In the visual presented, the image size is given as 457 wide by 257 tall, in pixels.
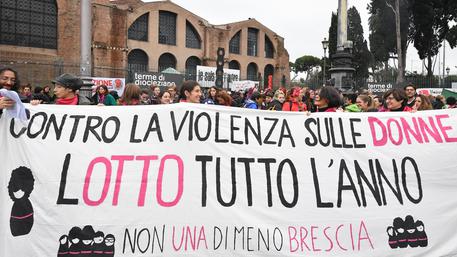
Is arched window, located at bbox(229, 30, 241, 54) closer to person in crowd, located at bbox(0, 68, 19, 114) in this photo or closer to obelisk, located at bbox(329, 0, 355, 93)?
obelisk, located at bbox(329, 0, 355, 93)

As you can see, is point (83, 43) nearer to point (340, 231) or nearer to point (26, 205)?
point (26, 205)

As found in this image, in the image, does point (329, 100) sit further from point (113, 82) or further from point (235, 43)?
point (235, 43)

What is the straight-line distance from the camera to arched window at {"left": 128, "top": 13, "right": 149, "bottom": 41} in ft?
132

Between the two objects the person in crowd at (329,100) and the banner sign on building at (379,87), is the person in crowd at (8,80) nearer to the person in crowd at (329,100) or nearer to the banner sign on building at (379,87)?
the person in crowd at (329,100)

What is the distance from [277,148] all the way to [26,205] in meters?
2.05

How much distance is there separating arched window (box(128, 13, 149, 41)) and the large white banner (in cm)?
3771

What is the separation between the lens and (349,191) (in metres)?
3.92

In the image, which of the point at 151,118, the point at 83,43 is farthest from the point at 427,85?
the point at 151,118

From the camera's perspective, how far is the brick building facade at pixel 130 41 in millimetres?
29938

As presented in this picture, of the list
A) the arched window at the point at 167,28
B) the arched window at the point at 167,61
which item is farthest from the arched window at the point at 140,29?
the arched window at the point at 167,61

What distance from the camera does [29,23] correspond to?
101 ft

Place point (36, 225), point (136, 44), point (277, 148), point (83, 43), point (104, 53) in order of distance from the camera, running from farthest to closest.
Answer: point (136, 44) → point (104, 53) → point (83, 43) → point (277, 148) → point (36, 225)

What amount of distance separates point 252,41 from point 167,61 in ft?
40.2

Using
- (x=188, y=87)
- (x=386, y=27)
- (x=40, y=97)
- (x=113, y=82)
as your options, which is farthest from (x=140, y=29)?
(x=188, y=87)
